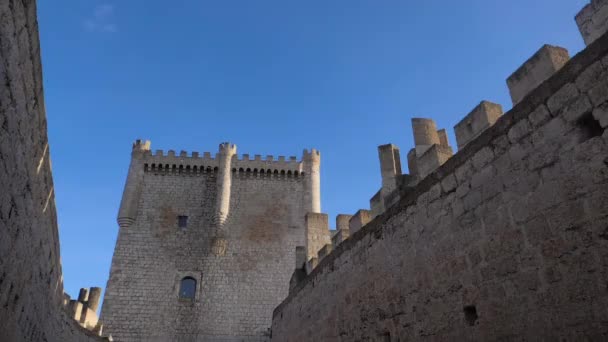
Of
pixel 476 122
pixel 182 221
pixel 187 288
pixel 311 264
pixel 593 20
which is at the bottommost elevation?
pixel 311 264

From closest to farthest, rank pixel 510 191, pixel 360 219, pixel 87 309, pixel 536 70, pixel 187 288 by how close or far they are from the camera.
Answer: pixel 510 191 < pixel 536 70 < pixel 360 219 < pixel 87 309 < pixel 187 288

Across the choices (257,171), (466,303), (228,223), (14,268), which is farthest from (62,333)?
(257,171)

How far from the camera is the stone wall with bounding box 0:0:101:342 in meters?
2.57

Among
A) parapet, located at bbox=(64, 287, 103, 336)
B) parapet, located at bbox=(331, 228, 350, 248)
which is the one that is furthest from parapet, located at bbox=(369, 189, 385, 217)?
parapet, located at bbox=(64, 287, 103, 336)

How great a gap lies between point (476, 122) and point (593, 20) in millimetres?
1201

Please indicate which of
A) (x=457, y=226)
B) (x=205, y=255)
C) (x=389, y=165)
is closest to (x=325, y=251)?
(x=389, y=165)

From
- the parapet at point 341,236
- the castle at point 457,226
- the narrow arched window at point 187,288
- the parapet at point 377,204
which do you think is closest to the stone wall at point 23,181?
the castle at point 457,226

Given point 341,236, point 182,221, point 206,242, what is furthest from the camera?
point 182,221

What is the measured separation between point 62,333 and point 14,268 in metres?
4.12

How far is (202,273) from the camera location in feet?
56.6

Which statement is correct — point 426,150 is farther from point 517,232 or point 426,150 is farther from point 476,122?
point 517,232

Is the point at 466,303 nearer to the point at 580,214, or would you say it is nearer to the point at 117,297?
the point at 580,214

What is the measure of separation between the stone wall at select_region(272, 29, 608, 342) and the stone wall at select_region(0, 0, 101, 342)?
11.6 feet

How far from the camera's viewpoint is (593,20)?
309cm
